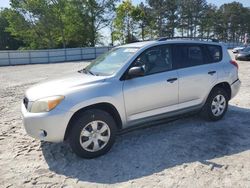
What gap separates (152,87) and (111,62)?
0.88m

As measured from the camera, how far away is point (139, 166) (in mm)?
3838

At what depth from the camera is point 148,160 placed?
13.1ft

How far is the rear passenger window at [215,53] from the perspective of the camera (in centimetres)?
545

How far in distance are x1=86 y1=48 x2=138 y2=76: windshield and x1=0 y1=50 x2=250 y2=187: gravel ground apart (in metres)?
1.29

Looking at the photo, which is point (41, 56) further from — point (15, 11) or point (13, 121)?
point (13, 121)

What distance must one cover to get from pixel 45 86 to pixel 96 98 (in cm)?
99

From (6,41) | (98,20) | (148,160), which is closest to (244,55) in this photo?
(148,160)

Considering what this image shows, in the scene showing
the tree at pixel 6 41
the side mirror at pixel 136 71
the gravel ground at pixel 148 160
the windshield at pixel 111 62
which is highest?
the tree at pixel 6 41

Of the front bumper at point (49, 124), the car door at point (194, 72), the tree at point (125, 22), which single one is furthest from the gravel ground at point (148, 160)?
the tree at point (125, 22)

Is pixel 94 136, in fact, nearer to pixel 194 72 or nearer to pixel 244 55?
pixel 194 72

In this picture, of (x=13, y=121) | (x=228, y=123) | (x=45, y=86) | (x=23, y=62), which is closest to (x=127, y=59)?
(x=45, y=86)

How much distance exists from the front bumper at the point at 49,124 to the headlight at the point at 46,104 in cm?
7

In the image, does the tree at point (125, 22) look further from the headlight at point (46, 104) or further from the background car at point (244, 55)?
the headlight at point (46, 104)

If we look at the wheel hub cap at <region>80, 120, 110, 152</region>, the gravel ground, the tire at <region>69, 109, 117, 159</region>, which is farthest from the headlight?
the gravel ground
